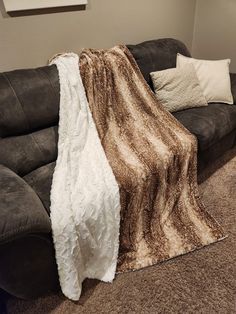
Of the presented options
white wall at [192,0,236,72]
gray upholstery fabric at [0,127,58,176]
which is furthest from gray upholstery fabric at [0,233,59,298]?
white wall at [192,0,236,72]

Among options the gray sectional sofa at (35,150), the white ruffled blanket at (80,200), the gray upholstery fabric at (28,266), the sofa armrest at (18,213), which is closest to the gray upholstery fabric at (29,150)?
the gray sectional sofa at (35,150)

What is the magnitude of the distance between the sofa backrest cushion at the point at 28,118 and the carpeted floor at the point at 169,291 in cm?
73

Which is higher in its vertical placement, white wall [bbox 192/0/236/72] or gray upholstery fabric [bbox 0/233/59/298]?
white wall [bbox 192/0/236/72]

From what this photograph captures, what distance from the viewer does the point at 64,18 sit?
6.39 feet

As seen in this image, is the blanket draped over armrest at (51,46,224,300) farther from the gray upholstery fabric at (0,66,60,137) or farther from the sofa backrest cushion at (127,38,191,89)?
the sofa backrest cushion at (127,38,191,89)

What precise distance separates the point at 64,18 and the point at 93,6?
0.91 feet

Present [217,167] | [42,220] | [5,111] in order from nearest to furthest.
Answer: [42,220]
[5,111]
[217,167]

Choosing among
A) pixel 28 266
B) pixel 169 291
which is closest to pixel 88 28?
pixel 28 266

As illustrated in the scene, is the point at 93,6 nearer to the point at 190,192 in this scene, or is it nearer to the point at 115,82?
the point at 115,82

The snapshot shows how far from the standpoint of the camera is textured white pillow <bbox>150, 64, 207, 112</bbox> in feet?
6.79

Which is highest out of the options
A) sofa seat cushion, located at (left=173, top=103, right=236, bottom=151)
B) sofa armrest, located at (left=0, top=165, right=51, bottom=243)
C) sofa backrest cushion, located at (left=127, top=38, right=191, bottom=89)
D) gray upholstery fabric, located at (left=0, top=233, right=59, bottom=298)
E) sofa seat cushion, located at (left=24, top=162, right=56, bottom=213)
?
sofa backrest cushion, located at (left=127, top=38, right=191, bottom=89)

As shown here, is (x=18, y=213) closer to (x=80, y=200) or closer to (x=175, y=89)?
(x=80, y=200)

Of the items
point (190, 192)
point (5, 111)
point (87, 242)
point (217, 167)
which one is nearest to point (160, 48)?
point (217, 167)

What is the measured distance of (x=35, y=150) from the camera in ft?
5.21
